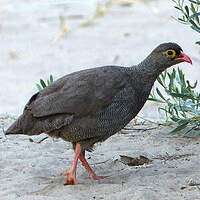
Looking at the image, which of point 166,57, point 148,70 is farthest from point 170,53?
point 148,70

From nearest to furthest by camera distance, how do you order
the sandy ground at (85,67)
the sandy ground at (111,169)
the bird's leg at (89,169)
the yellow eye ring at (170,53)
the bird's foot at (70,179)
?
the sandy ground at (111,169) < the sandy ground at (85,67) < the bird's foot at (70,179) < the bird's leg at (89,169) < the yellow eye ring at (170,53)

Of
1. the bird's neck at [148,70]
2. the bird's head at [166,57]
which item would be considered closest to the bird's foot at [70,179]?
the bird's neck at [148,70]

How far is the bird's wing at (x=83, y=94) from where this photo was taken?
5547 millimetres

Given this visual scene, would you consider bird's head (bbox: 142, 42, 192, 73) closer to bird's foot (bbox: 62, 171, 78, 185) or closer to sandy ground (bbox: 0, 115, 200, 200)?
sandy ground (bbox: 0, 115, 200, 200)

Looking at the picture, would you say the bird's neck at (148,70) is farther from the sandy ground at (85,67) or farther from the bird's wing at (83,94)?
the sandy ground at (85,67)

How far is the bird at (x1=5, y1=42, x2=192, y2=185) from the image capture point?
5.55m

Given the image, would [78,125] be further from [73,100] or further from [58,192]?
[58,192]

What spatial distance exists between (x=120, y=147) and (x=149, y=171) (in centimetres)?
85

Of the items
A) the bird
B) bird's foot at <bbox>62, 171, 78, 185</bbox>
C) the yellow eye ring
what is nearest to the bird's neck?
the bird

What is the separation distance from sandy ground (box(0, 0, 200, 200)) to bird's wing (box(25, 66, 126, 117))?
2.03 feet

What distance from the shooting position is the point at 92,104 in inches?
218

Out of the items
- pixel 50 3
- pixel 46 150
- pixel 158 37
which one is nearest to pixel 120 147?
pixel 46 150

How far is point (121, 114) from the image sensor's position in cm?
556

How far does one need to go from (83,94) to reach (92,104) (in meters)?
0.12
